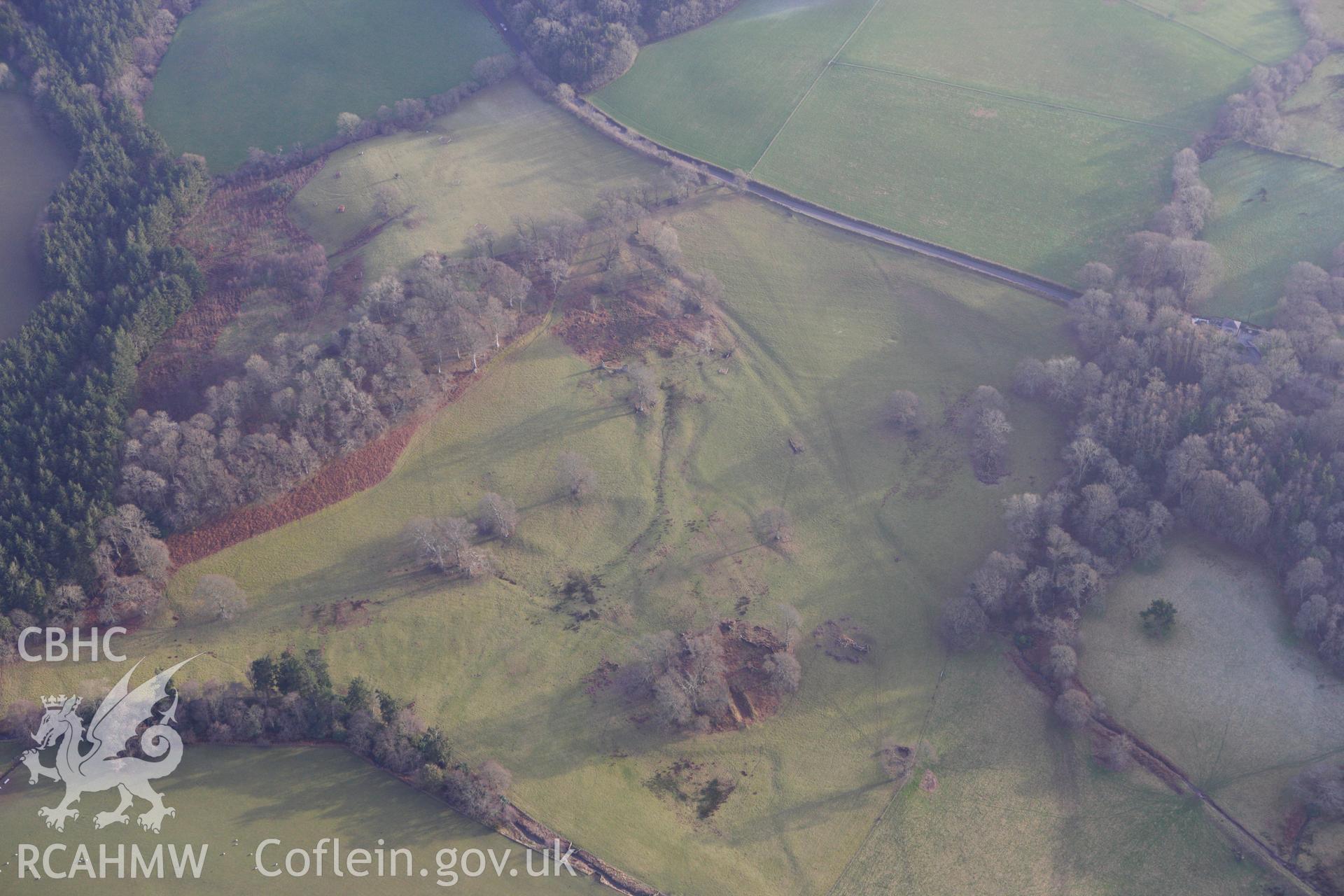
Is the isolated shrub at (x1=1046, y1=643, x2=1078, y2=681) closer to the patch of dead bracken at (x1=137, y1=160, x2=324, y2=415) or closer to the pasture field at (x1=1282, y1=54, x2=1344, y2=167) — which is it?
the pasture field at (x1=1282, y1=54, x2=1344, y2=167)

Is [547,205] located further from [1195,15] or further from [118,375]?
[1195,15]

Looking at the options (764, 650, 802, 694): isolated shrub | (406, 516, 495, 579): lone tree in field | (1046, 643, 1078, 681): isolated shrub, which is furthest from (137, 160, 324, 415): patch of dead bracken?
(1046, 643, 1078, 681): isolated shrub

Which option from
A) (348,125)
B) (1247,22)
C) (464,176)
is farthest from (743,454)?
(1247,22)

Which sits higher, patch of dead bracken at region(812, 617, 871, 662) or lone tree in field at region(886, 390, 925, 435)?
lone tree in field at region(886, 390, 925, 435)

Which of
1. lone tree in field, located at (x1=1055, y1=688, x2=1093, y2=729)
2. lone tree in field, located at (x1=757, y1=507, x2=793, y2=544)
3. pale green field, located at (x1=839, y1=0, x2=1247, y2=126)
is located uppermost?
pale green field, located at (x1=839, y1=0, x2=1247, y2=126)

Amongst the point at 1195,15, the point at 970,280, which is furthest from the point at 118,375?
the point at 1195,15

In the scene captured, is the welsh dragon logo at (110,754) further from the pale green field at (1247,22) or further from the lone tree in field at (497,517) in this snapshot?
the pale green field at (1247,22)

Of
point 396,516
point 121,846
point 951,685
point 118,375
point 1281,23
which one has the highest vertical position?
point 1281,23
